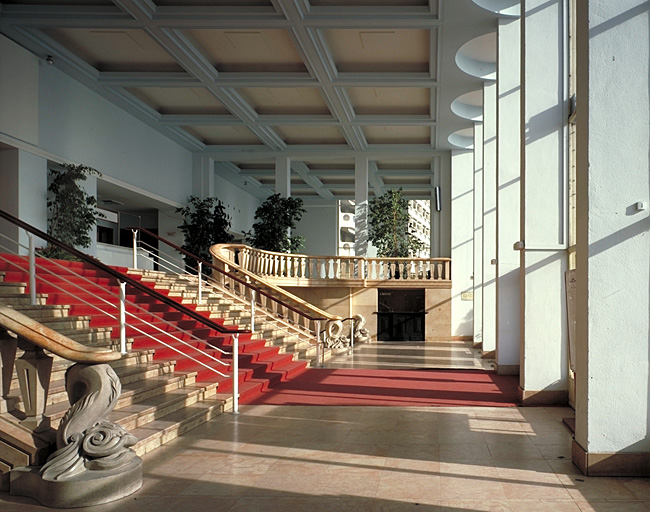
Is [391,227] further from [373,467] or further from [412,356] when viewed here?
[373,467]

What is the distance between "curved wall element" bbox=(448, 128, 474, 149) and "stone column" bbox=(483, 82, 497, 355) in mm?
5226

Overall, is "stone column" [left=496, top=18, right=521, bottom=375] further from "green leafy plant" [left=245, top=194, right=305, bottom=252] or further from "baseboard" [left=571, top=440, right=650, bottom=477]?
"green leafy plant" [left=245, top=194, right=305, bottom=252]

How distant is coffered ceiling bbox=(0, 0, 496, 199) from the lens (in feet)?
39.6

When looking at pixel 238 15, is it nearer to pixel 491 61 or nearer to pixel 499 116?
pixel 499 116

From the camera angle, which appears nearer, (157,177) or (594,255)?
(594,255)

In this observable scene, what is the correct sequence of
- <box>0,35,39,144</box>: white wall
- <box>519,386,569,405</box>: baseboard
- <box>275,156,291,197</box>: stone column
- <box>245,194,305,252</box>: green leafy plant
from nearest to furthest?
<box>519,386,569,405</box>: baseboard < <box>0,35,39,144</box>: white wall < <box>245,194,305,252</box>: green leafy plant < <box>275,156,291,197</box>: stone column

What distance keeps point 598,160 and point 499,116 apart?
22.2 ft

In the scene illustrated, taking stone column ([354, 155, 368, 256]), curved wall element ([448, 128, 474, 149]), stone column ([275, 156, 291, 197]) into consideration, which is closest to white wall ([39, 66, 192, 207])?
stone column ([275, 156, 291, 197])

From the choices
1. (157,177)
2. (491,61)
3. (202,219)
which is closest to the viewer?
(491,61)

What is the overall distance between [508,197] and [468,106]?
279 inches

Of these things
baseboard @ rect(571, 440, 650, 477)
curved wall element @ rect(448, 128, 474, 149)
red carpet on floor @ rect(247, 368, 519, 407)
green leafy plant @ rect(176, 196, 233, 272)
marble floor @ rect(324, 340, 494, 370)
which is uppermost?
curved wall element @ rect(448, 128, 474, 149)

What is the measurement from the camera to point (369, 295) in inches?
831

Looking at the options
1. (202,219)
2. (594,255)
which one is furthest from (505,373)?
(202,219)

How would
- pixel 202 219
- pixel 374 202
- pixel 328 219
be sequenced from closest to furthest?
pixel 202 219 < pixel 374 202 < pixel 328 219
